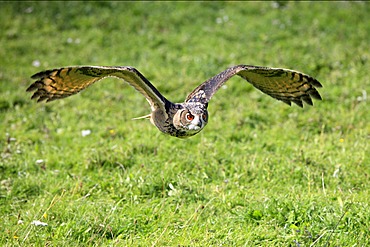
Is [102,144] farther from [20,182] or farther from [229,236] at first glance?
[229,236]

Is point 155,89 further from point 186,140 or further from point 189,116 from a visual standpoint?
point 186,140

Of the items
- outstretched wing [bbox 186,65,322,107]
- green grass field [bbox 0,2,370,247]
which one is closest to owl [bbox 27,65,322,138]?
outstretched wing [bbox 186,65,322,107]

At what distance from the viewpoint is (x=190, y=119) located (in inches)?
191

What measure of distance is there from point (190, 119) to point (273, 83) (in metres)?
1.53

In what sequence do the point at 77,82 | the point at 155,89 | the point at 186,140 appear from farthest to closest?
the point at 186,140, the point at 77,82, the point at 155,89

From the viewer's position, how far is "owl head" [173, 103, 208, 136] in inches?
190

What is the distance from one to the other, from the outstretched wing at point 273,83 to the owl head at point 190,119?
0.27 meters

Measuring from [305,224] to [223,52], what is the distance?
5.75 meters

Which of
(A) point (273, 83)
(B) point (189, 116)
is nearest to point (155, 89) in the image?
(B) point (189, 116)

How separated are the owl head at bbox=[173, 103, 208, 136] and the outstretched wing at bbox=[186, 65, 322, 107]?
27 cm

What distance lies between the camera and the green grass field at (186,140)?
5.01m

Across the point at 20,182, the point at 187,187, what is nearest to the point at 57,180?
the point at 20,182

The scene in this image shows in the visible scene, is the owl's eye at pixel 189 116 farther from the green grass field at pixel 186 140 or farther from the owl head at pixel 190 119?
the green grass field at pixel 186 140

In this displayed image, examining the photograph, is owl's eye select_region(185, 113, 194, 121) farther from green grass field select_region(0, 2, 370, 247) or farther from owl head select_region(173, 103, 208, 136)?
green grass field select_region(0, 2, 370, 247)
